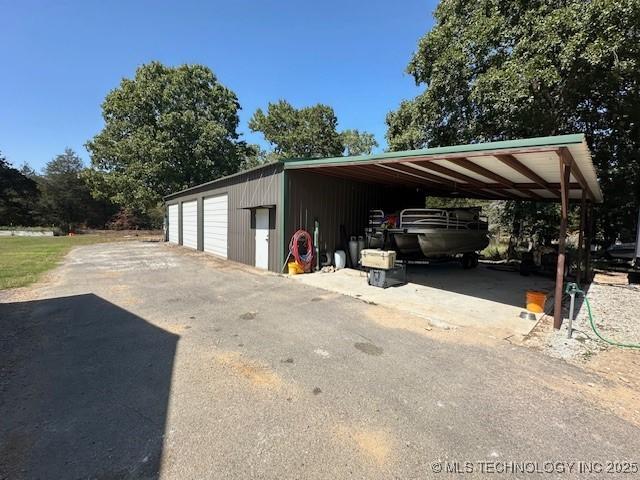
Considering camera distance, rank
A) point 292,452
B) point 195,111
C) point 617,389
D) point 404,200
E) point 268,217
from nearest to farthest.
A: point 292,452
point 617,389
point 268,217
point 404,200
point 195,111

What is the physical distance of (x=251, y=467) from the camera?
1873mm

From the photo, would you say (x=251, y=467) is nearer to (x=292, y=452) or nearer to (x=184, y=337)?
(x=292, y=452)

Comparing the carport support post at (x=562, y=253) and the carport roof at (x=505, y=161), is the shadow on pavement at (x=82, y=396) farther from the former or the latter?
the carport support post at (x=562, y=253)

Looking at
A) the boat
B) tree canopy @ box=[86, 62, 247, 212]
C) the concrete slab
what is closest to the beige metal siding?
the concrete slab

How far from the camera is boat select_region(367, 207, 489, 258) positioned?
7965mm

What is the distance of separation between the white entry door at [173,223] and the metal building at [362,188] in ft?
13.7

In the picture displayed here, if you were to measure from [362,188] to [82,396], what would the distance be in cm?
900

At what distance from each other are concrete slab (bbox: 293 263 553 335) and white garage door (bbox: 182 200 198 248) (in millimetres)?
9133

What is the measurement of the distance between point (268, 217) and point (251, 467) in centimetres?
771

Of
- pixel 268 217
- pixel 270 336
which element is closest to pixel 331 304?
Result: pixel 270 336

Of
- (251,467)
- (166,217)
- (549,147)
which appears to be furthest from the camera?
(166,217)

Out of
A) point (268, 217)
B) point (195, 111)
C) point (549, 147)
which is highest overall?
point (195, 111)

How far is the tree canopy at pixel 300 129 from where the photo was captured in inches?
1185

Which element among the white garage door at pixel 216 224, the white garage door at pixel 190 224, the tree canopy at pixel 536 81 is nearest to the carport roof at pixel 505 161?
the tree canopy at pixel 536 81
